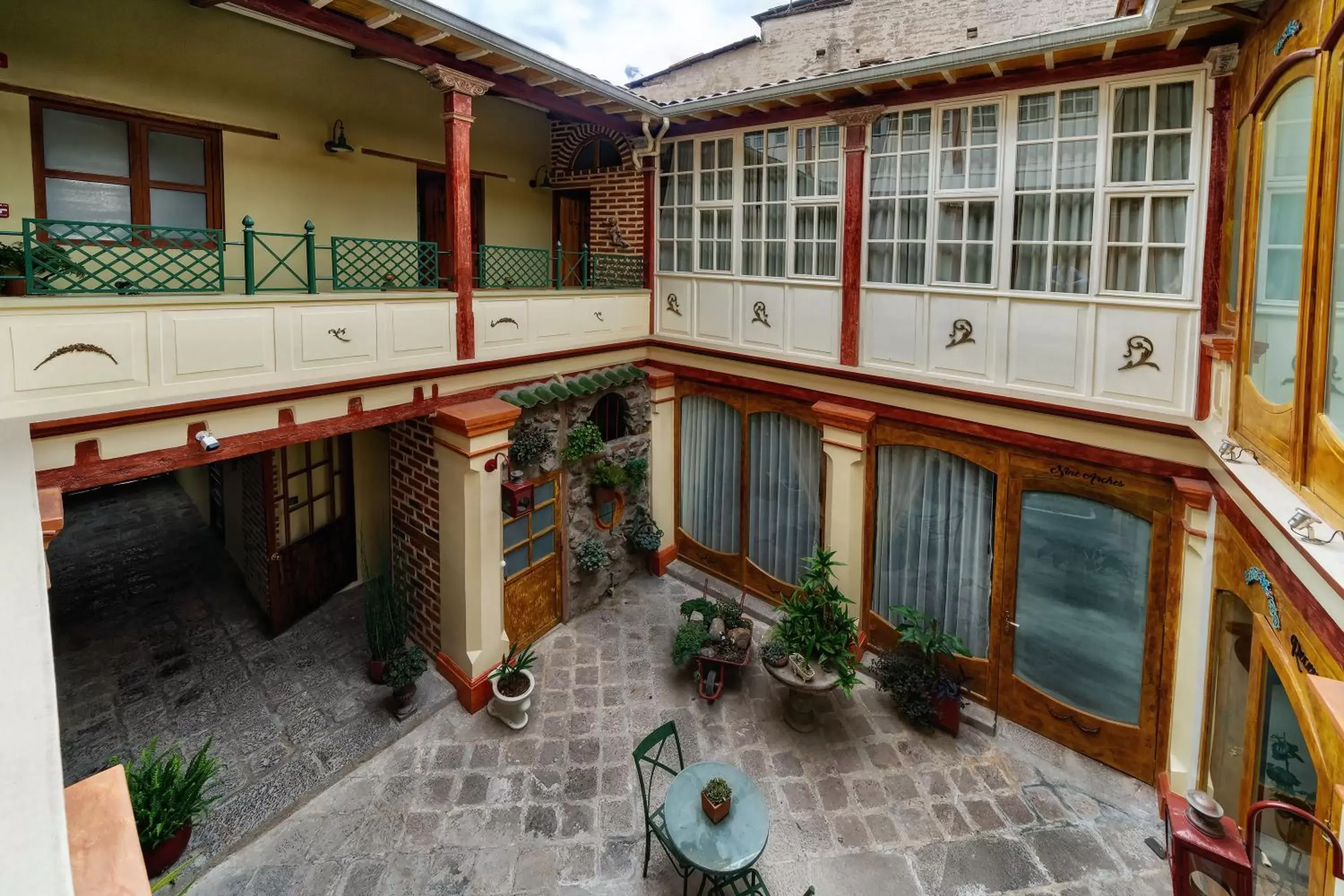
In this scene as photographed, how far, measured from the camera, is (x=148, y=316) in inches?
195

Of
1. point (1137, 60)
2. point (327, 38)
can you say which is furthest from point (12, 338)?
point (1137, 60)

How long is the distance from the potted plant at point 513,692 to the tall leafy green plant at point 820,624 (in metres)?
2.72

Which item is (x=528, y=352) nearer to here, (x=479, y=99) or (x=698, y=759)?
(x=479, y=99)

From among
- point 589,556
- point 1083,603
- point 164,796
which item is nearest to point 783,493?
point 589,556

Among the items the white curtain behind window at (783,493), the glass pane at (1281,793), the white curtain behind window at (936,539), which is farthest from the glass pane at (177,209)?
the glass pane at (1281,793)

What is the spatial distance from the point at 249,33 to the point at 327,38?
0.79 m

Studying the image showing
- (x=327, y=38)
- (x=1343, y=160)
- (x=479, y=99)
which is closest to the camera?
(x=1343, y=160)

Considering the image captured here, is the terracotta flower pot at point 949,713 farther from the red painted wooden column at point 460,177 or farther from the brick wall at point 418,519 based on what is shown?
the red painted wooden column at point 460,177

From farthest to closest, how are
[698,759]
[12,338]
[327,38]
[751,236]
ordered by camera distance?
[751,236], [327,38], [698,759], [12,338]

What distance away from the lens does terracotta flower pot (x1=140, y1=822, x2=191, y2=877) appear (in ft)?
15.5

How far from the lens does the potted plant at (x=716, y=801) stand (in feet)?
17.4

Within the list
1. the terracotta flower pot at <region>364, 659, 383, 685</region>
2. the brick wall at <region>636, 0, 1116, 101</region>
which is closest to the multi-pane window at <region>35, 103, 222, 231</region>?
the terracotta flower pot at <region>364, 659, 383, 685</region>

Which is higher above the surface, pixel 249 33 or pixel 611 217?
pixel 249 33

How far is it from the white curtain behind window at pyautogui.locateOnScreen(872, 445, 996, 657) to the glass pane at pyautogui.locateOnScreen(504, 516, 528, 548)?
4.14 m
